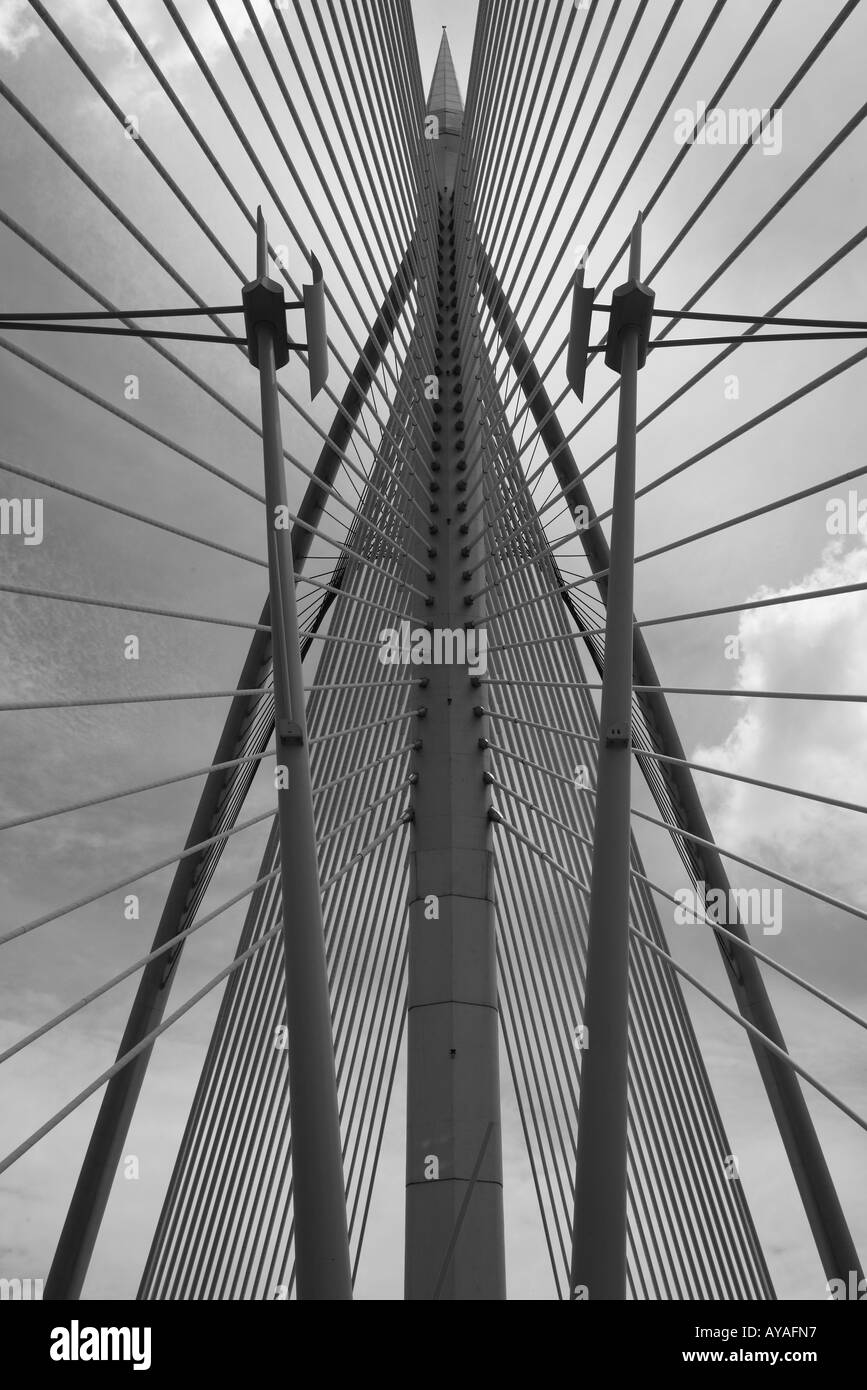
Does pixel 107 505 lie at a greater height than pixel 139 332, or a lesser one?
lesser

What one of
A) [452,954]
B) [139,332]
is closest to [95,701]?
[139,332]

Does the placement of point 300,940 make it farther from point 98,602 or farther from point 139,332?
point 139,332

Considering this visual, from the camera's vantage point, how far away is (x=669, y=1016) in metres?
8.52

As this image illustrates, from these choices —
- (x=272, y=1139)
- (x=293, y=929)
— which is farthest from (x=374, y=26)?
(x=272, y=1139)

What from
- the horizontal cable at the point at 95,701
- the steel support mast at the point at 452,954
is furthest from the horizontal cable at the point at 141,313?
the steel support mast at the point at 452,954

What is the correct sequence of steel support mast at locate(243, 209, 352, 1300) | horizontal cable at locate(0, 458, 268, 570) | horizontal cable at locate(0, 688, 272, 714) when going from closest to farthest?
steel support mast at locate(243, 209, 352, 1300) → horizontal cable at locate(0, 688, 272, 714) → horizontal cable at locate(0, 458, 268, 570)

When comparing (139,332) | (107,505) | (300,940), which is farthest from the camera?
(107,505)

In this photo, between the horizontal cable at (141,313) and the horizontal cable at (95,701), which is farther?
the horizontal cable at (141,313)

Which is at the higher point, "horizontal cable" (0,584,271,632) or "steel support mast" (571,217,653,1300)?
"horizontal cable" (0,584,271,632)

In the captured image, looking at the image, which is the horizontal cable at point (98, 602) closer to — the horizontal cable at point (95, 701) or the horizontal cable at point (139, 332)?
the horizontal cable at point (95, 701)

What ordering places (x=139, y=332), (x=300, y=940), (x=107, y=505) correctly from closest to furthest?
(x=300, y=940) < (x=139, y=332) < (x=107, y=505)

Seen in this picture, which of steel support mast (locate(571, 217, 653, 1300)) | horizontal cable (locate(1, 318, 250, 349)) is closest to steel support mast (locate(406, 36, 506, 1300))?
steel support mast (locate(571, 217, 653, 1300))

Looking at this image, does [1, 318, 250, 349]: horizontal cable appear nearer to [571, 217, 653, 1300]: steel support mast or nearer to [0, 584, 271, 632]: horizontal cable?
[0, 584, 271, 632]: horizontal cable

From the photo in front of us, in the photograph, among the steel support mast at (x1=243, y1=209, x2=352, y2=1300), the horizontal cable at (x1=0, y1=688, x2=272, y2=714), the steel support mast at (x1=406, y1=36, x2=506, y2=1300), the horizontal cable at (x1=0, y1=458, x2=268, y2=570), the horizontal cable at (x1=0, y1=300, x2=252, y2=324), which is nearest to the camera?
the steel support mast at (x1=243, y1=209, x2=352, y2=1300)
